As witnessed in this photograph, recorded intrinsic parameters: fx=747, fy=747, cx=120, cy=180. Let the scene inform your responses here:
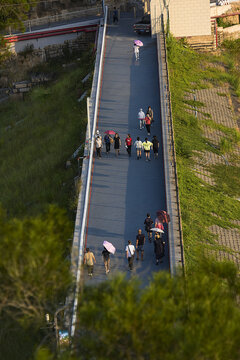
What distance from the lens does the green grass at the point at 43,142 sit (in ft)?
112

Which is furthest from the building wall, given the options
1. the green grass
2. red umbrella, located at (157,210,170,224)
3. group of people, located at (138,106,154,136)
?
red umbrella, located at (157,210,170,224)

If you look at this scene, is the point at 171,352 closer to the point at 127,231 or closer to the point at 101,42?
the point at 127,231

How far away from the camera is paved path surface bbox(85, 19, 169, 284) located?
89.8 feet

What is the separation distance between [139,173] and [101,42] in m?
15.8

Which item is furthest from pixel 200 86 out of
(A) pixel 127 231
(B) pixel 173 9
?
(A) pixel 127 231

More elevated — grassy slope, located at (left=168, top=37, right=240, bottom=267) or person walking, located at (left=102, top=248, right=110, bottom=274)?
grassy slope, located at (left=168, top=37, right=240, bottom=267)

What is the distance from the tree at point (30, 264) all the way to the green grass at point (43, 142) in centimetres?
1147

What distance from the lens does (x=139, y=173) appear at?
31.6 meters

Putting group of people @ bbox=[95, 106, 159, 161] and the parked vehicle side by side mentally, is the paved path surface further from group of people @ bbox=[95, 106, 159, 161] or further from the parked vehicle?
the parked vehicle

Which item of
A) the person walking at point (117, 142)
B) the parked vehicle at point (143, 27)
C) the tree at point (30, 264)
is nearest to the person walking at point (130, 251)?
the tree at point (30, 264)

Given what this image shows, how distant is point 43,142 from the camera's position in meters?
40.2

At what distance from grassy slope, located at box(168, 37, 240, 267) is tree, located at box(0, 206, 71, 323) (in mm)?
6644

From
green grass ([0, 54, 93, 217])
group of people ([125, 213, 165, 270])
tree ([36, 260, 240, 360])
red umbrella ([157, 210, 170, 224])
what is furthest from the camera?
green grass ([0, 54, 93, 217])

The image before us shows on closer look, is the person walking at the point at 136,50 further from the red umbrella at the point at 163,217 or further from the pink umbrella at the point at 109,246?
the pink umbrella at the point at 109,246
